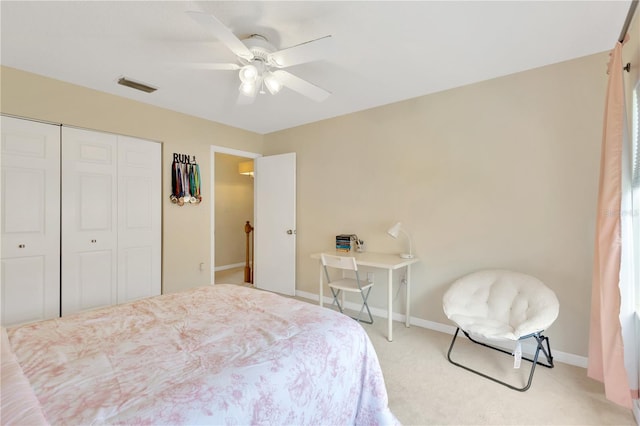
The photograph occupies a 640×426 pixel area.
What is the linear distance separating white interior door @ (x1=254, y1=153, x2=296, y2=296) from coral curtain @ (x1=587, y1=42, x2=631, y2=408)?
3125 millimetres

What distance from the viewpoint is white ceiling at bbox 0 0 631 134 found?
1.74m

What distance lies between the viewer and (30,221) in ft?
8.37

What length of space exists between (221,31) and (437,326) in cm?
307

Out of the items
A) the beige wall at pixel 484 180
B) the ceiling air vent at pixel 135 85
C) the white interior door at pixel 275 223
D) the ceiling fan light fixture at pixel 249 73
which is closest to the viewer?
the ceiling fan light fixture at pixel 249 73

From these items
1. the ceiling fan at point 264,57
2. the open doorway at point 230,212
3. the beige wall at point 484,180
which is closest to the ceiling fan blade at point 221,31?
the ceiling fan at point 264,57

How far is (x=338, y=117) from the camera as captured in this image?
3.71m

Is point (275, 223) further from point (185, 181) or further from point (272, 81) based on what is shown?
point (272, 81)

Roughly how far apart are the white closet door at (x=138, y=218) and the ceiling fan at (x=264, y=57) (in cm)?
164

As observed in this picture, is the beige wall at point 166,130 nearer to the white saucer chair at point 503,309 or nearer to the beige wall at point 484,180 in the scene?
the beige wall at point 484,180

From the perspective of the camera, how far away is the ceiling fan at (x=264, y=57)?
165cm

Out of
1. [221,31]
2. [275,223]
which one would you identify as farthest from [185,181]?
[221,31]

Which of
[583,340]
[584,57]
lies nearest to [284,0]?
[584,57]

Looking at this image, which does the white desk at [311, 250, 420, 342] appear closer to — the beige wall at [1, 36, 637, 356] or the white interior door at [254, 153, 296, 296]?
the beige wall at [1, 36, 637, 356]

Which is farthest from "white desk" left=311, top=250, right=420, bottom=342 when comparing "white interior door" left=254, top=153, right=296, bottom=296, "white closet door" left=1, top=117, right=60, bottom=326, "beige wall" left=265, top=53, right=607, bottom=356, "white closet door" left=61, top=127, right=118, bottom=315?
"white closet door" left=1, top=117, right=60, bottom=326
